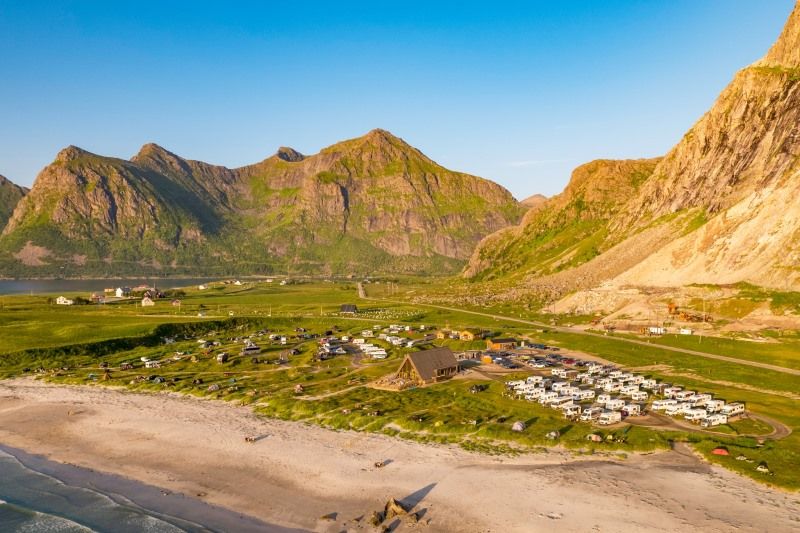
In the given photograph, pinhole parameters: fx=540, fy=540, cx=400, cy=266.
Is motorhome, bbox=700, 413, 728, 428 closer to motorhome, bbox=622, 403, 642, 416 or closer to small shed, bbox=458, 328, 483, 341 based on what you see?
motorhome, bbox=622, 403, 642, 416

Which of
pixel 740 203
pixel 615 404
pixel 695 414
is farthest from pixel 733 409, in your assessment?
pixel 740 203

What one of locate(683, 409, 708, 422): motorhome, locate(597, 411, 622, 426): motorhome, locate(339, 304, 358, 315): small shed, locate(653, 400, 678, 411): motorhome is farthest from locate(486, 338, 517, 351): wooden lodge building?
locate(339, 304, 358, 315): small shed

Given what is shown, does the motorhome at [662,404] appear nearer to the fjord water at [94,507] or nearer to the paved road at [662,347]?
the paved road at [662,347]

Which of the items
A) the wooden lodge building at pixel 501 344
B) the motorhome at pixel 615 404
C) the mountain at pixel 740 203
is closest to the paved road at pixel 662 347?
the wooden lodge building at pixel 501 344

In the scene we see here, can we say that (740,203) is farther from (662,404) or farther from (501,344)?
(662,404)

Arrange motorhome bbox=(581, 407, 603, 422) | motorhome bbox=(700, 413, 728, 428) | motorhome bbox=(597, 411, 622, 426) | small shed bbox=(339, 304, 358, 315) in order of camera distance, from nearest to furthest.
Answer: motorhome bbox=(700, 413, 728, 428), motorhome bbox=(597, 411, 622, 426), motorhome bbox=(581, 407, 603, 422), small shed bbox=(339, 304, 358, 315)
